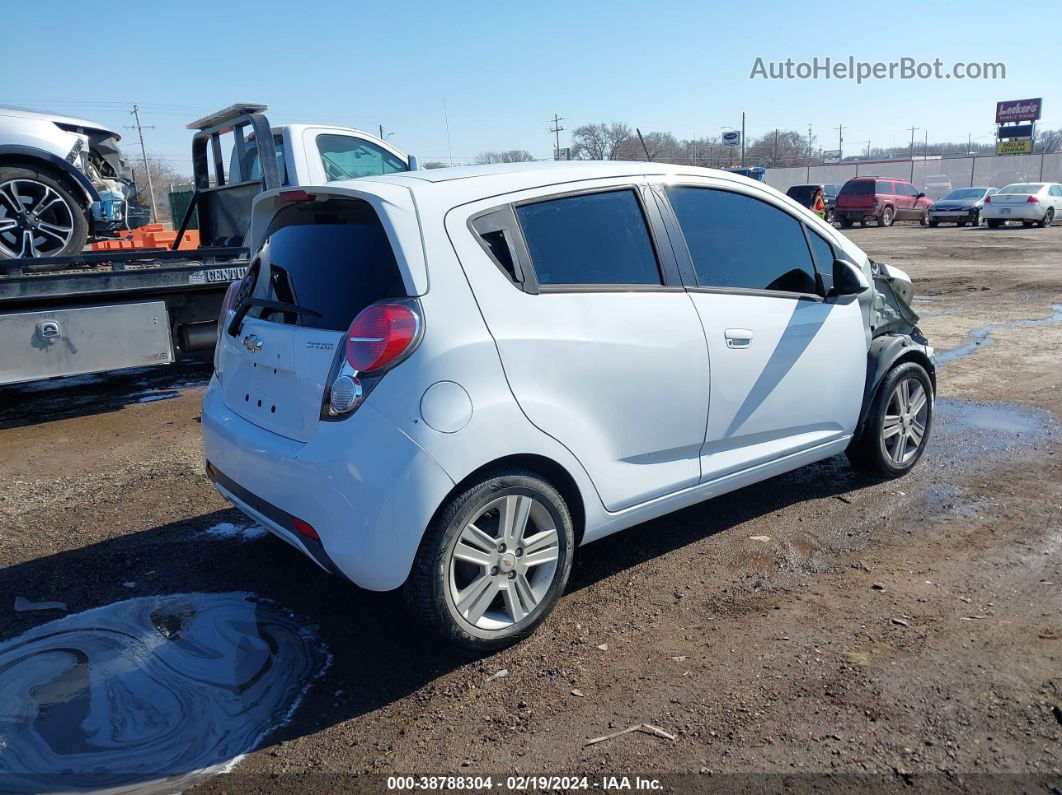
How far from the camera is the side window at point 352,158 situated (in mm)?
8305

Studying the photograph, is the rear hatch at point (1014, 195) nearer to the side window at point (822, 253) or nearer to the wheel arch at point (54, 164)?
the side window at point (822, 253)

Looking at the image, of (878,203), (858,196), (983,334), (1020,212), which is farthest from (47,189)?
(878,203)

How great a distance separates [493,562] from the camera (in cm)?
319

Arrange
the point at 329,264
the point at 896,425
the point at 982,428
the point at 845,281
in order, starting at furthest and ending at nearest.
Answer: the point at 982,428 < the point at 896,425 < the point at 845,281 < the point at 329,264

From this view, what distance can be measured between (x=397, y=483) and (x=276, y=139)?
631 cm

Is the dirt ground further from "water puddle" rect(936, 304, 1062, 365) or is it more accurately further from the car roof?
"water puddle" rect(936, 304, 1062, 365)

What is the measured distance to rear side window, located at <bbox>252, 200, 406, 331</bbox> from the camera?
3127 mm

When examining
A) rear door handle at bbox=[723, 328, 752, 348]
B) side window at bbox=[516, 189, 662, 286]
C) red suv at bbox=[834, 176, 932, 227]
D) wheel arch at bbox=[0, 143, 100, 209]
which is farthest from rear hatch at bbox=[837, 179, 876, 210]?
side window at bbox=[516, 189, 662, 286]

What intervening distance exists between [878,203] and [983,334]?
25404 millimetres

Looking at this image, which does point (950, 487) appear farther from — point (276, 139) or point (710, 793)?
point (276, 139)

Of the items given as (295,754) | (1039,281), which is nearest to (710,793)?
(295,754)

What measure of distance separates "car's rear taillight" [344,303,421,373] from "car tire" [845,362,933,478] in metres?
2.97

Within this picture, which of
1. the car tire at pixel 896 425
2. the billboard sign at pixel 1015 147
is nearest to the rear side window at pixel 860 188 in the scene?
the car tire at pixel 896 425

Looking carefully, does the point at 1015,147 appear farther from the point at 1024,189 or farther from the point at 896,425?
the point at 896,425
